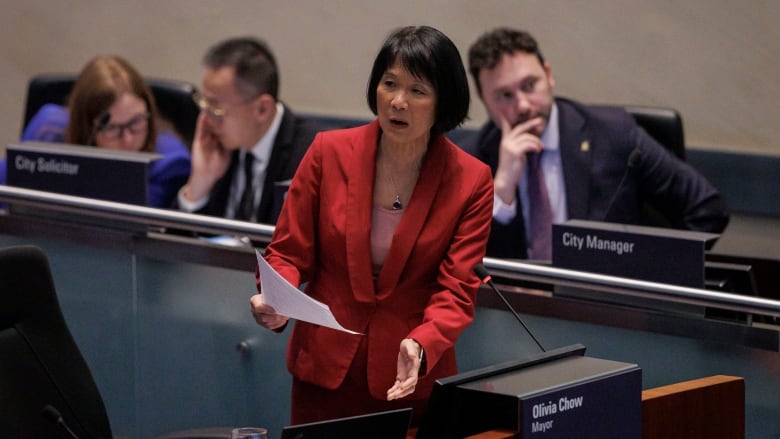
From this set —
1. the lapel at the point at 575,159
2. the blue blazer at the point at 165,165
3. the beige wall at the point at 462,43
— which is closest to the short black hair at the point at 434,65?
the lapel at the point at 575,159

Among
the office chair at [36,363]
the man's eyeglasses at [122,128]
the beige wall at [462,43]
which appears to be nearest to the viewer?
the office chair at [36,363]

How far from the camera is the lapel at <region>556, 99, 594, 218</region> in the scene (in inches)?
153

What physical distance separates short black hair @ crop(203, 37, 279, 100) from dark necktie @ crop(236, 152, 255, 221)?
22 centimetres

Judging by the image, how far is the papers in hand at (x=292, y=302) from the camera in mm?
1971

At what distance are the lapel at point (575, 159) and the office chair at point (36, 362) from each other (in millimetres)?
1852

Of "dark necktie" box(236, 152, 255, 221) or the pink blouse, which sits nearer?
the pink blouse

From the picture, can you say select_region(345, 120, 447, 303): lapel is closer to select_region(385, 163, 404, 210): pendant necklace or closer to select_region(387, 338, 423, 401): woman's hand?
select_region(385, 163, 404, 210): pendant necklace

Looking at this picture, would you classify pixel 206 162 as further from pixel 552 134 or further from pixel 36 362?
pixel 36 362

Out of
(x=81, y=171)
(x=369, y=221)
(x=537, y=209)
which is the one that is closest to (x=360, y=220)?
(x=369, y=221)

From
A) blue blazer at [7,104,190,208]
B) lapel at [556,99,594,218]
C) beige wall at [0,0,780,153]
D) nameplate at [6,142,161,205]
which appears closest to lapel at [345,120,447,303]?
nameplate at [6,142,161,205]

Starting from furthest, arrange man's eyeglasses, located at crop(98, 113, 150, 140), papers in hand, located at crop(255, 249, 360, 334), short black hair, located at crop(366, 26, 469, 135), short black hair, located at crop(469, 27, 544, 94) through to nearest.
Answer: man's eyeglasses, located at crop(98, 113, 150, 140)
short black hair, located at crop(469, 27, 544, 94)
short black hair, located at crop(366, 26, 469, 135)
papers in hand, located at crop(255, 249, 360, 334)

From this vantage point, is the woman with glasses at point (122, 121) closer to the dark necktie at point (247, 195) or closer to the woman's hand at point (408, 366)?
the dark necktie at point (247, 195)

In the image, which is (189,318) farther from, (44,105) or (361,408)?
(44,105)

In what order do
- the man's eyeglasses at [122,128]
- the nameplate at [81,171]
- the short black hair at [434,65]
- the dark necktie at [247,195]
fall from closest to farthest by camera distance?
1. the short black hair at [434,65]
2. the nameplate at [81,171]
3. the dark necktie at [247,195]
4. the man's eyeglasses at [122,128]
